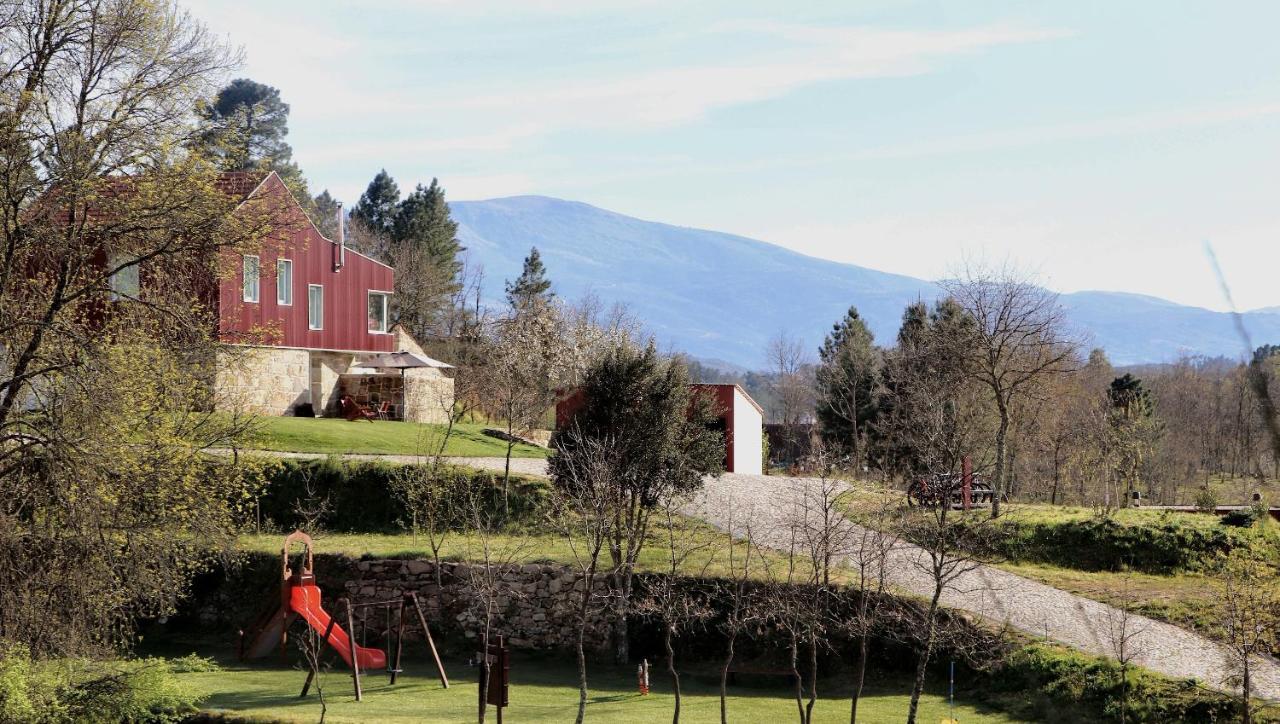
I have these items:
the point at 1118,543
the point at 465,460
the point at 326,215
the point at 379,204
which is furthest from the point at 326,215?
the point at 1118,543

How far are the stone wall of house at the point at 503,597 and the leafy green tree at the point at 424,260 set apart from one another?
153 feet

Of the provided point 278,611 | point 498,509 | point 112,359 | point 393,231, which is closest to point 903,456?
point 498,509

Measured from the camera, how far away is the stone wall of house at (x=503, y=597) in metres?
27.0

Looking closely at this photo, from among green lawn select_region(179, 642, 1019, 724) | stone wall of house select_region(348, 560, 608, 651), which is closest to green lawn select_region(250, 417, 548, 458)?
stone wall of house select_region(348, 560, 608, 651)

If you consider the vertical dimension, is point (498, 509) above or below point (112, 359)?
below

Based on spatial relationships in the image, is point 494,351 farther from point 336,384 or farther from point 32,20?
point 32,20

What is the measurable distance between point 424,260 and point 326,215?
22627 mm

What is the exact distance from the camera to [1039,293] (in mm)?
43688

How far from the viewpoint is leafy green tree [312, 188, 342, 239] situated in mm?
83688

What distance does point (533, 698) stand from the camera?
73.6 ft

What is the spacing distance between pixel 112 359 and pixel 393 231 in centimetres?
6393

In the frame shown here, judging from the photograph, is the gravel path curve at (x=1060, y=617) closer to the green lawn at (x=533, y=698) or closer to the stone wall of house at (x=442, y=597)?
the green lawn at (x=533, y=698)

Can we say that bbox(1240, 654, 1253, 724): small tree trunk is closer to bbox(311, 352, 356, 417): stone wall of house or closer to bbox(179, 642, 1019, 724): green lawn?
bbox(179, 642, 1019, 724): green lawn

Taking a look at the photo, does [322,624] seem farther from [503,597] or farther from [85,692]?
[85,692]
